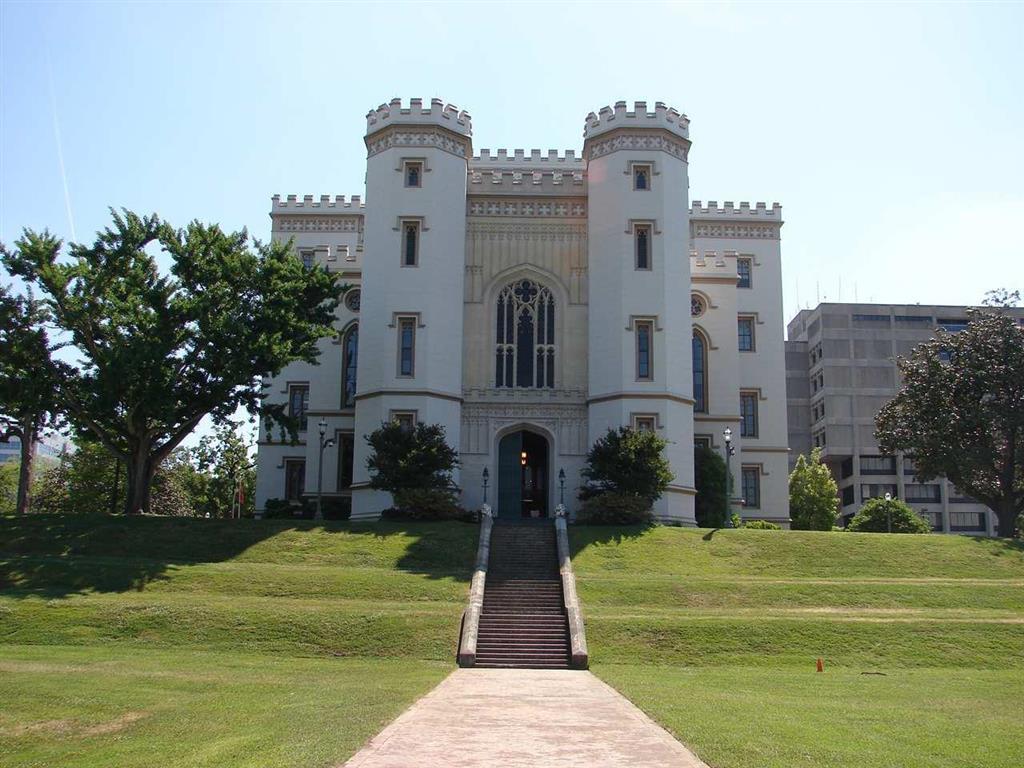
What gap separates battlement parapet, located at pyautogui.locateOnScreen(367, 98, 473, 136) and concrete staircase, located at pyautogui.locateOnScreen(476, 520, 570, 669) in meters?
16.9

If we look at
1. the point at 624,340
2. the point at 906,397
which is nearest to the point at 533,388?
the point at 624,340

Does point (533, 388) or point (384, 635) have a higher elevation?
point (533, 388)

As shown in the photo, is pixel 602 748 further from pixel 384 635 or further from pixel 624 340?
pixel 624 340

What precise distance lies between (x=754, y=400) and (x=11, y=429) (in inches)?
1282

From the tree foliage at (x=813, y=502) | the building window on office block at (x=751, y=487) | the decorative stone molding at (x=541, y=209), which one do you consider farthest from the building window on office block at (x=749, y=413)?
the decorative stone molding at (x=541, y=209)

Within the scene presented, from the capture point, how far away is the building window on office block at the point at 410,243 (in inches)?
1602

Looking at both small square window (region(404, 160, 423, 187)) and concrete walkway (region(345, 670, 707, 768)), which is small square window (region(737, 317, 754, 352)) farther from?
concrete walkway (region(345, 670, 707, 768))

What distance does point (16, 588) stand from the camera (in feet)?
88.0

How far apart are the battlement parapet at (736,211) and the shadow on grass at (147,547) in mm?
24822

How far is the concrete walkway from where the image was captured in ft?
36.6

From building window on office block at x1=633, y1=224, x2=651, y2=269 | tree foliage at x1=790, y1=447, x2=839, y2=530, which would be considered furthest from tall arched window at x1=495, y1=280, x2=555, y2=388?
tree foliage at x1=790, y1=447, x2=839, y2=530

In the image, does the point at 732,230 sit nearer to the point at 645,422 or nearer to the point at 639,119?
the point at 639,119

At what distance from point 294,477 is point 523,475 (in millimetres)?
12076

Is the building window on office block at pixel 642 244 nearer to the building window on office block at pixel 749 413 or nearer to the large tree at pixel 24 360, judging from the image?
the building window on office block at pixel 749 413
